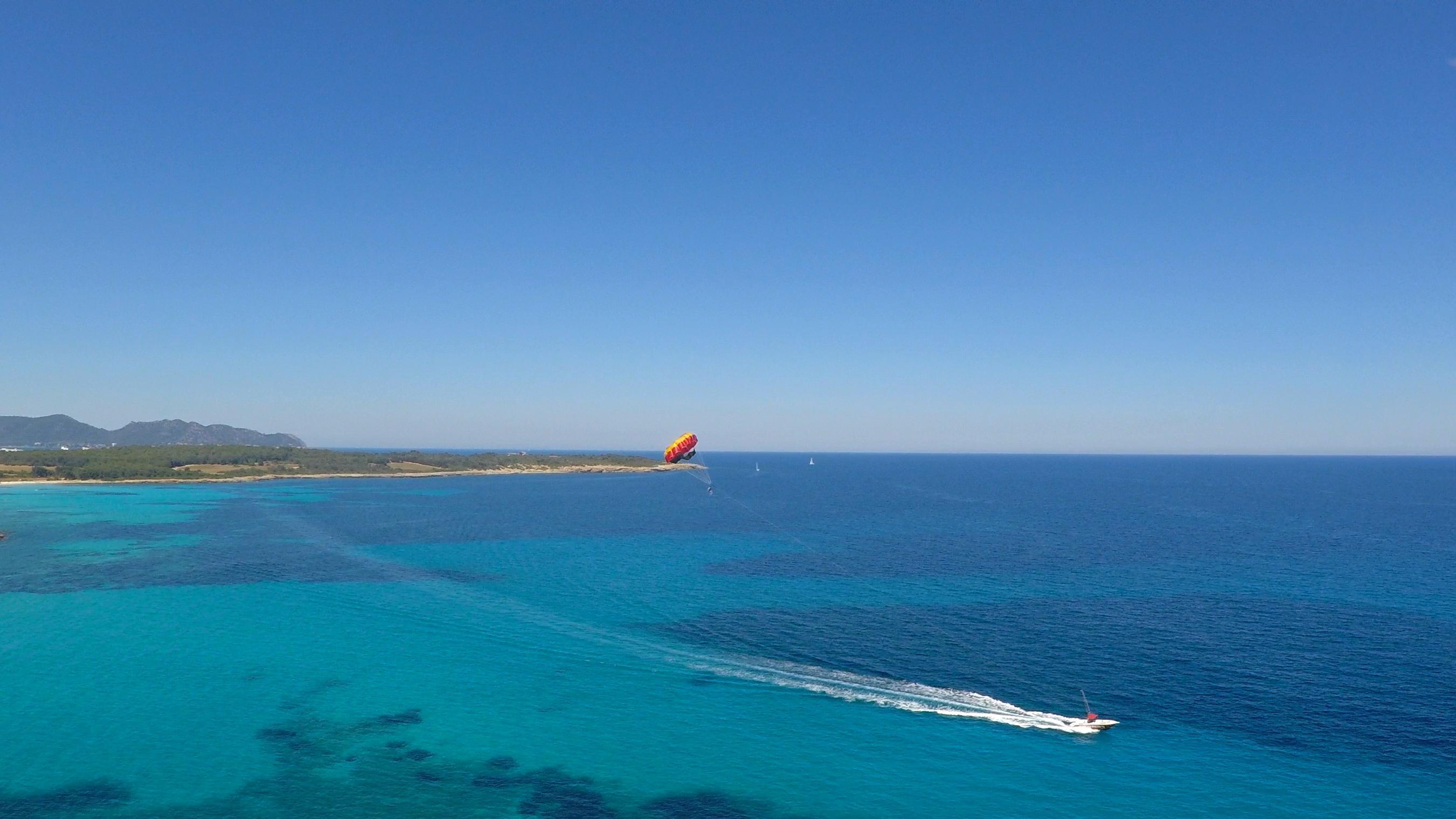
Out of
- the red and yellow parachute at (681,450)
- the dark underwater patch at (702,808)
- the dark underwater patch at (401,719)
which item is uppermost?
the red and yellow parachute at (681,450)

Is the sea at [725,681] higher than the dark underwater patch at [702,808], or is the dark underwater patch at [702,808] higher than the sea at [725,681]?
the sea at [725,681]

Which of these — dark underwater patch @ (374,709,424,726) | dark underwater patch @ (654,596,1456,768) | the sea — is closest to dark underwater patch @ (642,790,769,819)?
the sea

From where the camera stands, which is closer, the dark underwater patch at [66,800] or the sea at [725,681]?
the dark underwater patch at [66,800]

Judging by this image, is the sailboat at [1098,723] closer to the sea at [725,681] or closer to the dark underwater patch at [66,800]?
the sea at [725,681]

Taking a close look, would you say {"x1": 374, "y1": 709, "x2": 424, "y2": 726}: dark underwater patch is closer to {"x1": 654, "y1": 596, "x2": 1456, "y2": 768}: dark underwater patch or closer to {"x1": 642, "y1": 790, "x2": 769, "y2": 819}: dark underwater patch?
{"x1": 642, "y1": 790, "x2": 769, "y2": 819}: dark underwater patch

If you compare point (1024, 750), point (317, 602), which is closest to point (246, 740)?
point (317, 602)

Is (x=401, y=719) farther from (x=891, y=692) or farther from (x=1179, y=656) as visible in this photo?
(x=1179, y=656)

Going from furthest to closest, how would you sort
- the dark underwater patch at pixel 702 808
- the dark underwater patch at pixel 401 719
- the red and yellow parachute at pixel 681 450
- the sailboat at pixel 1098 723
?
the red and yellow parachute at pixel 681 450, the dark underwater patch at pixel 401 719, the sailboat at pixel 1098 723, the dark underwater patch at pixel 702 808

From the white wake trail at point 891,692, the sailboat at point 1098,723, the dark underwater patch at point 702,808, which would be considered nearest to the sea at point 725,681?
the dark underwater patch at point 702,808
